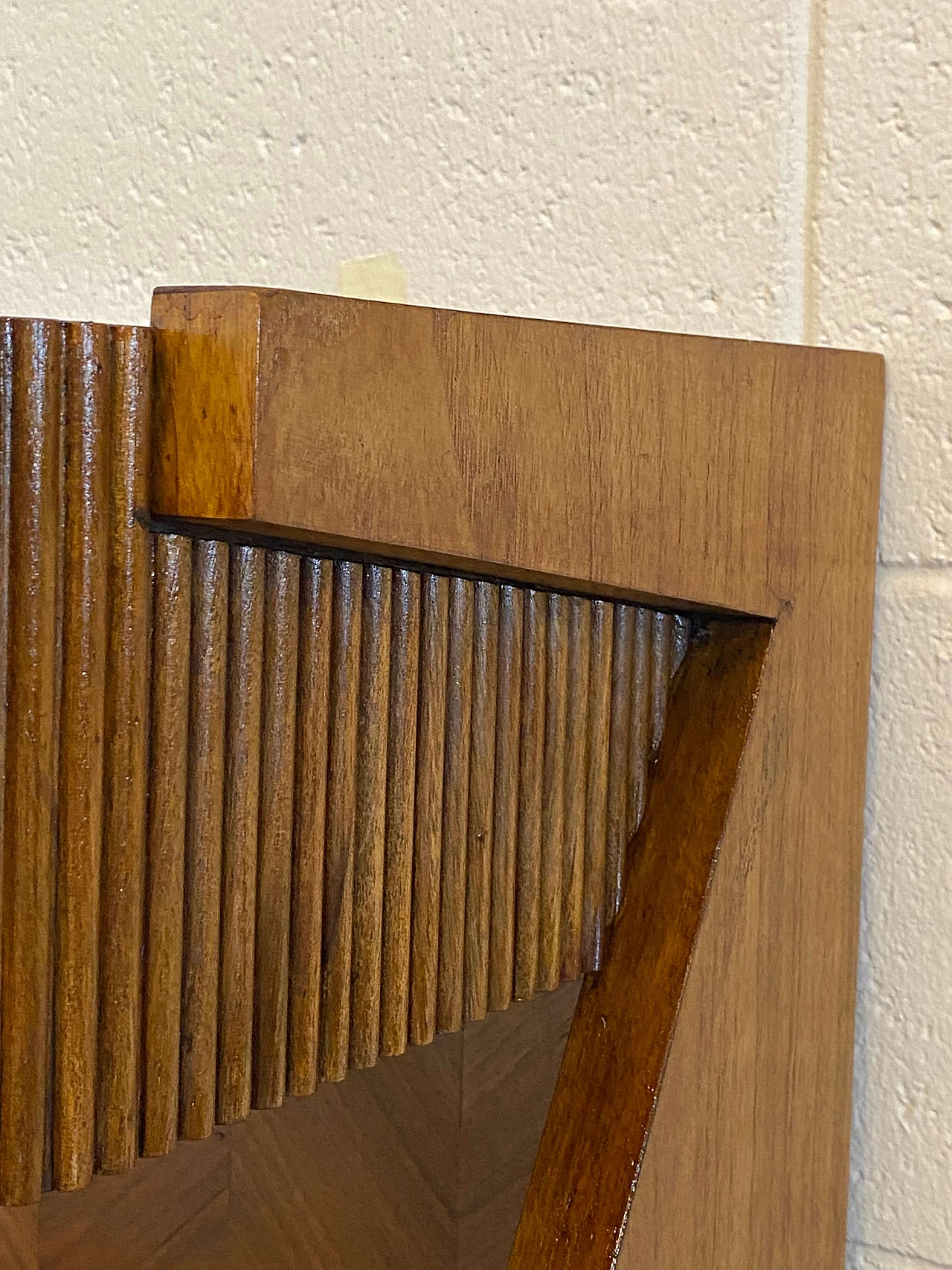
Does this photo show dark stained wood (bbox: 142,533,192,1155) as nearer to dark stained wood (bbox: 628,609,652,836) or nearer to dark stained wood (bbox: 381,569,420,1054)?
dark stained wood (bbox: 381,569,420,1054)

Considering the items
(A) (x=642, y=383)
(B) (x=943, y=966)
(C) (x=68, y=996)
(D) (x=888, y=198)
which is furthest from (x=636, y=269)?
(C) (x=68, y=996)

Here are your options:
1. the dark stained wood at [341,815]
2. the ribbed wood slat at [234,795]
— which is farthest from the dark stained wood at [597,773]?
the dark stained wood at [341,815]

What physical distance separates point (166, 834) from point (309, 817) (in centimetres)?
5

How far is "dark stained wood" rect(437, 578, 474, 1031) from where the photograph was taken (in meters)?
0.49

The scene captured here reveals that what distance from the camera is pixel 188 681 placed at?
1.35 feet

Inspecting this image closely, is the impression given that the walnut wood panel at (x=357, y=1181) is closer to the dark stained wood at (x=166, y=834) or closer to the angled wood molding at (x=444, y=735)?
the angled wood molding at (x=444, y=735)

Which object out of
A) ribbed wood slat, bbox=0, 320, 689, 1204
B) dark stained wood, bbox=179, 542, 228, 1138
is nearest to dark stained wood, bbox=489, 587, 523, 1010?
ribbed wood slat, bbox=0, 320, 689, 1204

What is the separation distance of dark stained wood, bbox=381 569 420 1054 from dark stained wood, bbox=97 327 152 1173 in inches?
3.6

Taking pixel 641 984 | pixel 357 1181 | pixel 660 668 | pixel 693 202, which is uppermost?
pixel 693 202

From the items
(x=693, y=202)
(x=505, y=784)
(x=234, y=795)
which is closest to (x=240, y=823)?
(x=234, y=795)

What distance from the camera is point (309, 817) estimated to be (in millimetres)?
446

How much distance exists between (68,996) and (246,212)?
0.65 m

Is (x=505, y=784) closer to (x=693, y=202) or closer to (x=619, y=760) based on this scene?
(x=619, y=760)

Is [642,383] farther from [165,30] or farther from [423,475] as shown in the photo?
[165,30]
